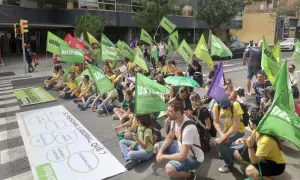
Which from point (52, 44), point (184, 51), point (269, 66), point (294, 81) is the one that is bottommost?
point (294, 81)

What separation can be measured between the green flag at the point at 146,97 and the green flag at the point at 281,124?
2064 mm

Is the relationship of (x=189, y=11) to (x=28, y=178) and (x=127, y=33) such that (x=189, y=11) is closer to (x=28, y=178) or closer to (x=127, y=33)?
(x=127, y=33)

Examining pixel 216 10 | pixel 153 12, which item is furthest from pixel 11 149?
pixel 216 10

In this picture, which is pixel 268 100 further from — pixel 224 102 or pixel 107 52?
pixel 107 52

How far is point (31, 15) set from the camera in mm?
24000

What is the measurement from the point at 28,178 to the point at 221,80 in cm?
405

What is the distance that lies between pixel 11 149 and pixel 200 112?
422 cm

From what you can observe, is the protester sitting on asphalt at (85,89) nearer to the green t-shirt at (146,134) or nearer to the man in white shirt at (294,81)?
the green t-shirt at (146,134)

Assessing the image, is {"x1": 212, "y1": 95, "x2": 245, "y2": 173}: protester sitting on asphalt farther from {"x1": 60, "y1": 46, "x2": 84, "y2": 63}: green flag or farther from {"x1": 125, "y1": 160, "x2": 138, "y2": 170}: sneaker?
{"x1": 60, "y1": 46, "x2": 84, "y2": 63}: green flag

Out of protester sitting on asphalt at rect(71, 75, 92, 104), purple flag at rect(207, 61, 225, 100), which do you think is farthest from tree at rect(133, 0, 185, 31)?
purple flag at rect(207, 61, 225, 100)

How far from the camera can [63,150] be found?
19.2 ft

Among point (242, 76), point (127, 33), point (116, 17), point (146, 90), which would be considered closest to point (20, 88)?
point (146, 90)

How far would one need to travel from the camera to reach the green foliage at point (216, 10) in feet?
83.3

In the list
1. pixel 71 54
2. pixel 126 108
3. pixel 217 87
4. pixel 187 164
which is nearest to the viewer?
pixel 187 164
